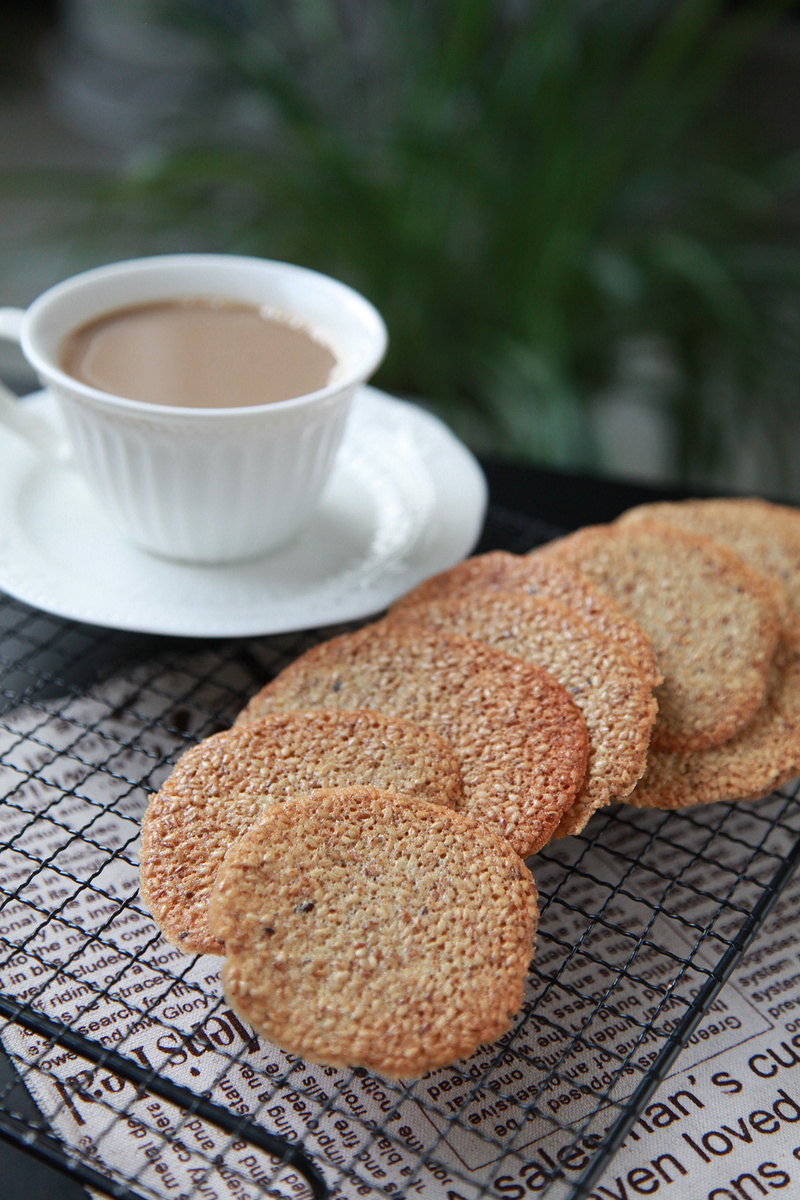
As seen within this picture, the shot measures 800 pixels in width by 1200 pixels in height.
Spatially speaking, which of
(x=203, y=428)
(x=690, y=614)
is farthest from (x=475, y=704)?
(x=203, y=428)

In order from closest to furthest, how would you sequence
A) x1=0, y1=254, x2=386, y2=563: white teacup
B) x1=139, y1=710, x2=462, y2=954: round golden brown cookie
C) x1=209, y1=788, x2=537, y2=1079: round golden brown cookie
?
x1=209, y1=788, x2=537, y2=1079: round golden brown cookie < x1=139, y1=710, x2=462, y2=954: round golden brown cookie < x1=0, y1=254, x2=386, y2=563: white teacup

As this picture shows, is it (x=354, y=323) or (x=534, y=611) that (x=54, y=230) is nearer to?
(x=354, y=323)

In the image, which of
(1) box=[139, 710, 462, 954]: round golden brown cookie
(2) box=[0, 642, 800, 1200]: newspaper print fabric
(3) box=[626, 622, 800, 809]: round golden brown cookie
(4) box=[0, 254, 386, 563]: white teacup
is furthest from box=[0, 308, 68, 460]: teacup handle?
(3) box=[626, 622, 800, 809]: round golden brown cookie

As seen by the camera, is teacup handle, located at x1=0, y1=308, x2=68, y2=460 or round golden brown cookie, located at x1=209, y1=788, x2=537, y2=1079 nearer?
round golden brown cookie, located at x1=209, y1=788, x2=537, y2=1079

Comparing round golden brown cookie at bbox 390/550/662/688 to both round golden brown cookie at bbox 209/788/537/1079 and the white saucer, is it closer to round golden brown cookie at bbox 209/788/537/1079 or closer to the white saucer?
the white saucer

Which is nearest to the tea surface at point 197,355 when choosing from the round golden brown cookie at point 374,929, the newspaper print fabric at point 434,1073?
the newspaper print fabric at point 434,1073

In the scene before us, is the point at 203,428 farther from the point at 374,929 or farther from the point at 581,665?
the point at 374,929

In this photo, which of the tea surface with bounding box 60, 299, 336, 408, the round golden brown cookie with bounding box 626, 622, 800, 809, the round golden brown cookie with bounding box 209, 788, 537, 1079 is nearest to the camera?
the round golden brown cookie with bounding box 209, 788, 537, 1079
